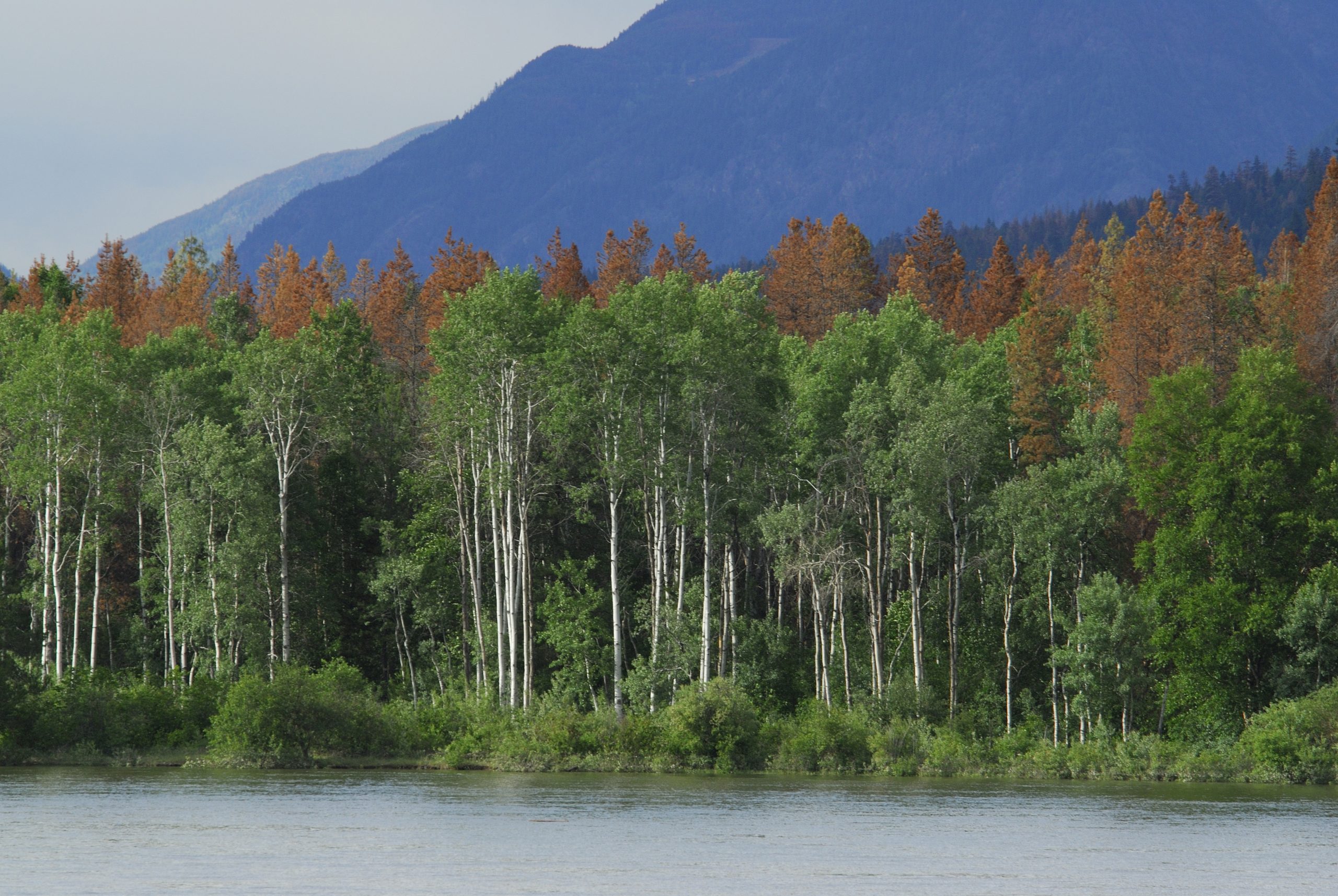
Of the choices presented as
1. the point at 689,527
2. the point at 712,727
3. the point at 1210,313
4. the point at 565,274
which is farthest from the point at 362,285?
the point at 712,727

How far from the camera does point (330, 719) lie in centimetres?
5147

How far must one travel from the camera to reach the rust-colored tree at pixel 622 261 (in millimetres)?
89562

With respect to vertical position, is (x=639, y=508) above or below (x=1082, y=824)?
above

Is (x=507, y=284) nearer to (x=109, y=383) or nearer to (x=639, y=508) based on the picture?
(x=639, y=508)

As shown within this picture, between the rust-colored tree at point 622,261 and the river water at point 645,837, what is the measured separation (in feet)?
159

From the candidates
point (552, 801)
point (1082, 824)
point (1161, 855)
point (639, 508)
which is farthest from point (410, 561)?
point (1161, 855)

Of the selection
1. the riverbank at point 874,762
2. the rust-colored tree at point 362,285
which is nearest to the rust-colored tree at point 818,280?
the rust-colored tree at point 362,285

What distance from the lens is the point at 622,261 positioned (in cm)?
9144

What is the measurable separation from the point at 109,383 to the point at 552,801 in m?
37.8

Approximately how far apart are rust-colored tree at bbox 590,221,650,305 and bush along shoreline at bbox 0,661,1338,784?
40.0m

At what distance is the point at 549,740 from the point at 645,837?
2135 centimetres

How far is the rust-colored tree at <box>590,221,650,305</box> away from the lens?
89562mm

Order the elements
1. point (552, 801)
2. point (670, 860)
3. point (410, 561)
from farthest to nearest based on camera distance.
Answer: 1. point (410, 561)
2. point (552, 801)
3. point (670, 860)

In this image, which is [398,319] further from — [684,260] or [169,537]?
[169,537]
